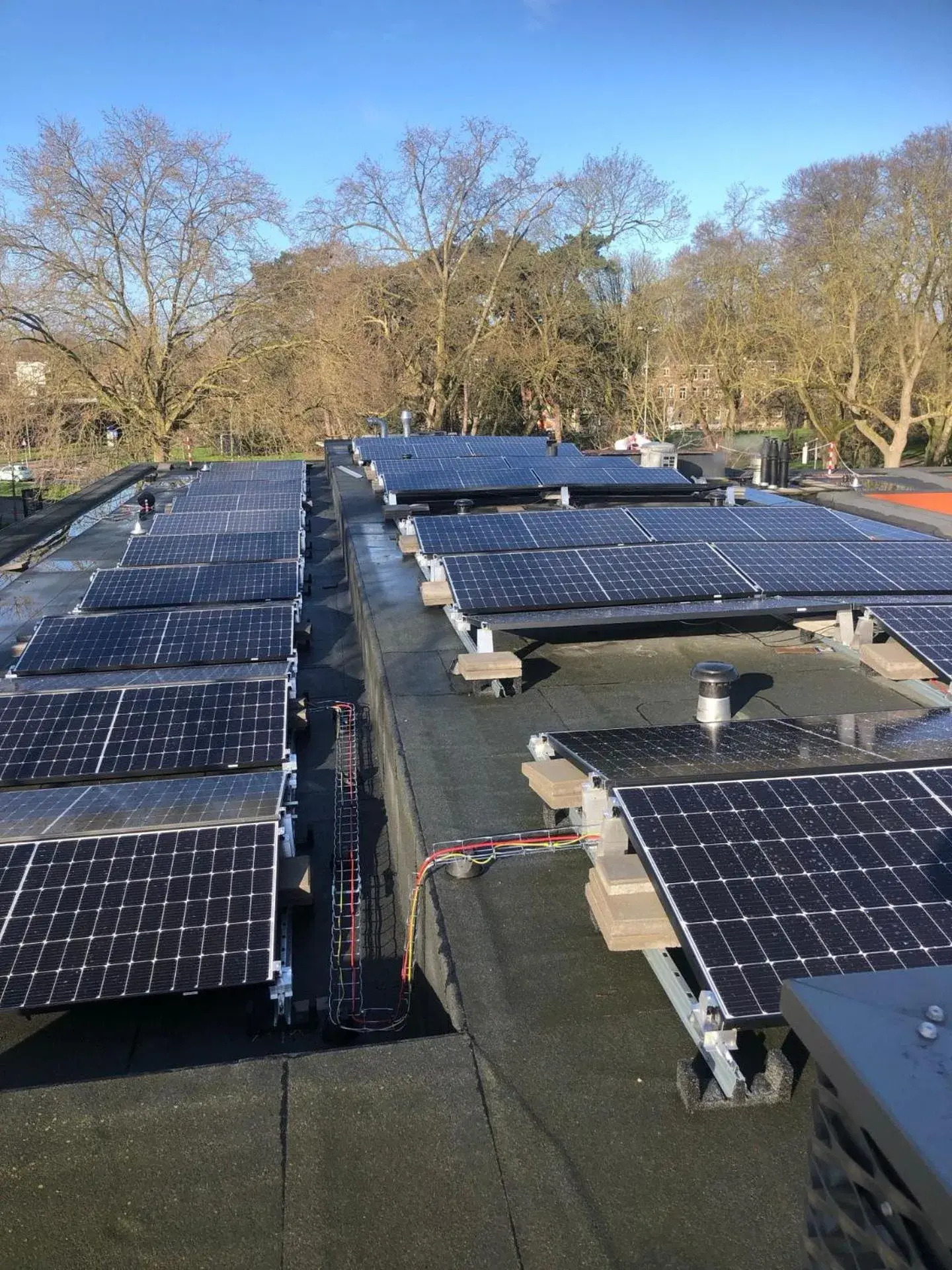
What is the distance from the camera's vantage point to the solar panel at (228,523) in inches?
848

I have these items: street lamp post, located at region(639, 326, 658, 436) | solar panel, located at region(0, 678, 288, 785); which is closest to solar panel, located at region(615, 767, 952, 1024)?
solar panel, located at region(0, 678, 288, 785)

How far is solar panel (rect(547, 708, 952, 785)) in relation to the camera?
654cm

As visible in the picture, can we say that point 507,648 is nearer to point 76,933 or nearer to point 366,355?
point 76,933

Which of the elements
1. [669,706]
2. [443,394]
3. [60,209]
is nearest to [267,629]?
[669,706]

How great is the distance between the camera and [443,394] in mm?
57406

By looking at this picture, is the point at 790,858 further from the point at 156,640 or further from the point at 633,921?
the point at 156,640

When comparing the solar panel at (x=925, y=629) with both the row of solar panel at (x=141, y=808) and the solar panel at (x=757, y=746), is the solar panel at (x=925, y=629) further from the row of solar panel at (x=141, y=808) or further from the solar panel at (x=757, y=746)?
the row of solar panel at (x=141, y=808)

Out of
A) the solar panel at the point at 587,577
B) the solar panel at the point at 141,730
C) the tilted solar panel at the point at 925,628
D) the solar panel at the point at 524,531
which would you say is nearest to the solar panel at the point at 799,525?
the solar panel at the point at 524,531

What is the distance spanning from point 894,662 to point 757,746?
4620 mm

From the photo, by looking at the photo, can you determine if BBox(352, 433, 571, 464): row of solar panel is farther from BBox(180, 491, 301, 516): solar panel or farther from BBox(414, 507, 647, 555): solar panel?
BBox(414, 507, 647, 555): solar panel

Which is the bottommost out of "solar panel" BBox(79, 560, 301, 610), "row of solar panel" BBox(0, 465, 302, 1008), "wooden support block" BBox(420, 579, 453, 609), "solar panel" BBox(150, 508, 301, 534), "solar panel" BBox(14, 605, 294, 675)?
"row of solar panel" BBox(0, 465, 302, 1008)

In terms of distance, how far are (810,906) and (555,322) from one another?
56313 millimetres

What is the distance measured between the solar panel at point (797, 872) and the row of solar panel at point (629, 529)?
9.06m

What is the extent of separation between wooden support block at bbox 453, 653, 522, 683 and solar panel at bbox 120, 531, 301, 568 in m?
8.80
